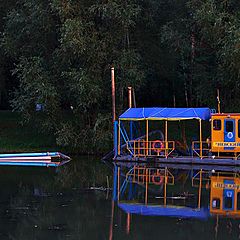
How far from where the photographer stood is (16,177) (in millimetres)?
23375

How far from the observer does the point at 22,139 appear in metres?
37.8

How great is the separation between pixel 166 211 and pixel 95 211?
1.92 metres

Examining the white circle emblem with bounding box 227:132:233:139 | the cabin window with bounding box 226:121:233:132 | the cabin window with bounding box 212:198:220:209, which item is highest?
the cabin window with bounding box 226:121:233:132

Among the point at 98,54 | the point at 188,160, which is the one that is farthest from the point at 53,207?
the point at 98,54

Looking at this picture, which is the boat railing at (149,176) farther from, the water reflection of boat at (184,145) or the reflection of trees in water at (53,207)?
the water reflection of boat at (184,145)

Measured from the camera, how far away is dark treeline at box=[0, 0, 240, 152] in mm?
32344

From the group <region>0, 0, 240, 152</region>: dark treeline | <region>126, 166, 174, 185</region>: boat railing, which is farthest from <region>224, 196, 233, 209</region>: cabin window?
<region>0, 0, 240, 152</region>: dark treeline

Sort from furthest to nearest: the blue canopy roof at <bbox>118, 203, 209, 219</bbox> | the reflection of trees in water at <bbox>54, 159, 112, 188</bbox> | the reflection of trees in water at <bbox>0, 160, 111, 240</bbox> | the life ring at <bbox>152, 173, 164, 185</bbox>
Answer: the life ring at <bbox>152, 173, 164, 185</bbox>
the reflection of trees in water at <bbox>54, 159, 112, 188</bbox>
the blue canopy roof at <bbox>118, 203, 209, 219</bbox>
the reflection of trees in water at <bbox>0, 160, 111, 240</bbox>

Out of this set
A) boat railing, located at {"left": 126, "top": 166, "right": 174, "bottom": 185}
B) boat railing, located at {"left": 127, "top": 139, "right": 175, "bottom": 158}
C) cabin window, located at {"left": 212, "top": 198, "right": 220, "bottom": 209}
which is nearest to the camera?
cabin window, located at {"left": 212, "top": 198, "right": 220, "bottom": 209}

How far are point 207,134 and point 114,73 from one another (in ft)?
24.1

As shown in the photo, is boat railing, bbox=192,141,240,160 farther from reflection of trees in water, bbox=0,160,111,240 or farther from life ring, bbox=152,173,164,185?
reflection of trees in water, bbox=0,160,111,240

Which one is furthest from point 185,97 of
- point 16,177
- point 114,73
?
point 16,177

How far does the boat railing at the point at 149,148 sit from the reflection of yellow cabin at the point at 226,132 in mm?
2422

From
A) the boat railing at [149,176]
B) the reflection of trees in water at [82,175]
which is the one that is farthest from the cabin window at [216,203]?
the reflection of trees in water at [82,175]
